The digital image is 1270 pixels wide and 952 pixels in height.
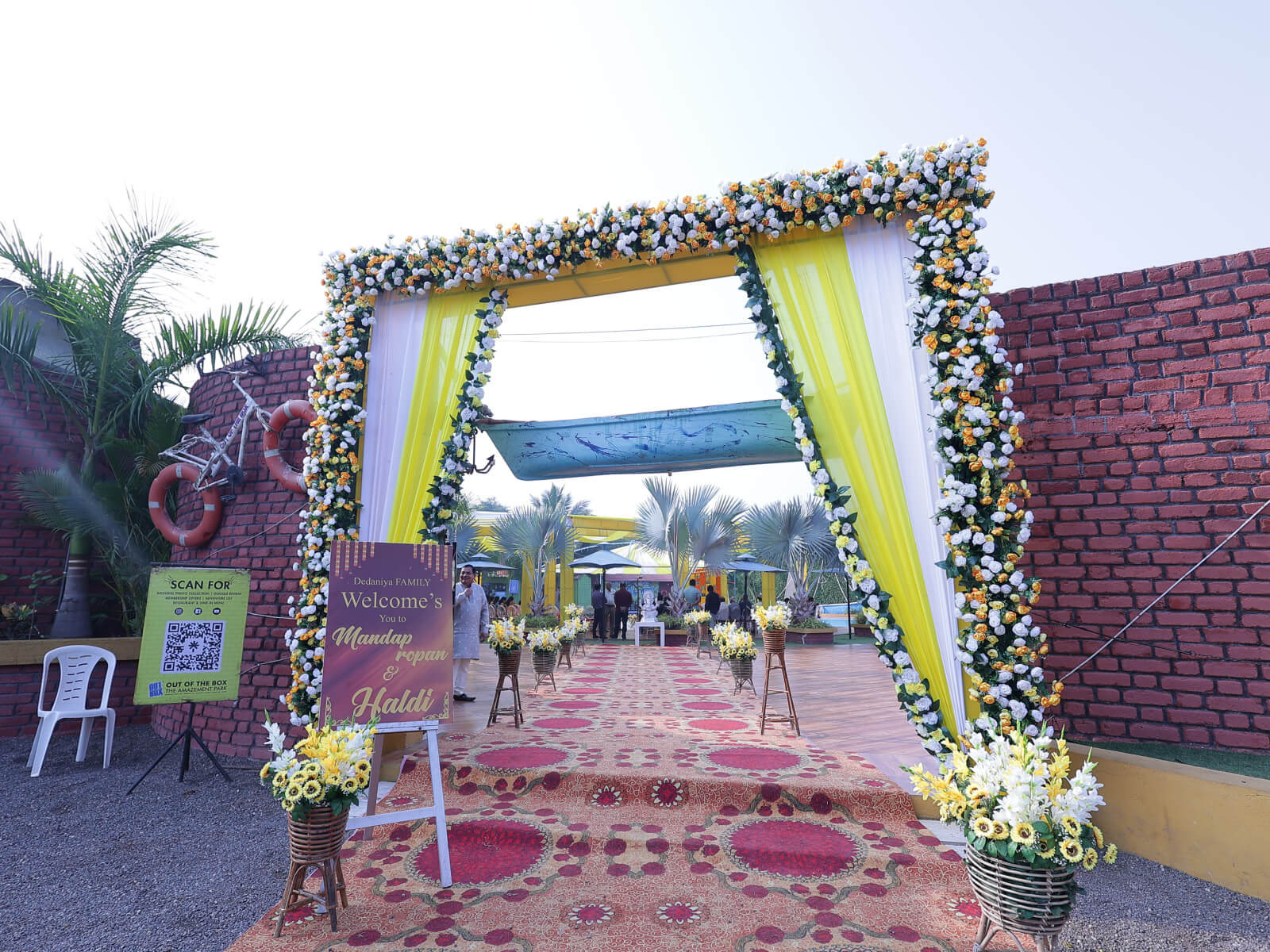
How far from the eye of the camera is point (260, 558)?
197 inches

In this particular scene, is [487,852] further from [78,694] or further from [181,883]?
[78,694]

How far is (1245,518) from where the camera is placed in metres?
3.34

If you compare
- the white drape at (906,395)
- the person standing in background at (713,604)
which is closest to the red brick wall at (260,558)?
the white drape at (906,395)

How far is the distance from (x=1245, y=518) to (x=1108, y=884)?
6.46ft

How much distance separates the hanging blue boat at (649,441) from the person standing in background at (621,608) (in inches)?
299

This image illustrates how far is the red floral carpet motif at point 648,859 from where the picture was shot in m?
2.40

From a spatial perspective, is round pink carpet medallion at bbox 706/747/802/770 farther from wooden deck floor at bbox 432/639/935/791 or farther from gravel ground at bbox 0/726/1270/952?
gravel ground at bbox 0/726/1270/952

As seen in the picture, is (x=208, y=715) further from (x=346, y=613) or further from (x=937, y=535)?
(x=937, y=535)

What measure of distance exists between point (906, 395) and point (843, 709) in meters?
3.53

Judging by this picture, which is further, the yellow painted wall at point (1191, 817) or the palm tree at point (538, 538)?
the palm tree at point (538, 538)

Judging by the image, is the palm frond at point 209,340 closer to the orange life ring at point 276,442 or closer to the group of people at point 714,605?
the orange life ring at point 276,442

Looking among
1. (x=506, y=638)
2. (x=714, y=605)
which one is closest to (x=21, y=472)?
(x=506, y=638)

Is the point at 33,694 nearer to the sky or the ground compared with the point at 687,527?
nearer to the ground

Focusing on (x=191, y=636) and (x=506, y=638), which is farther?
(x=506, y=638)
